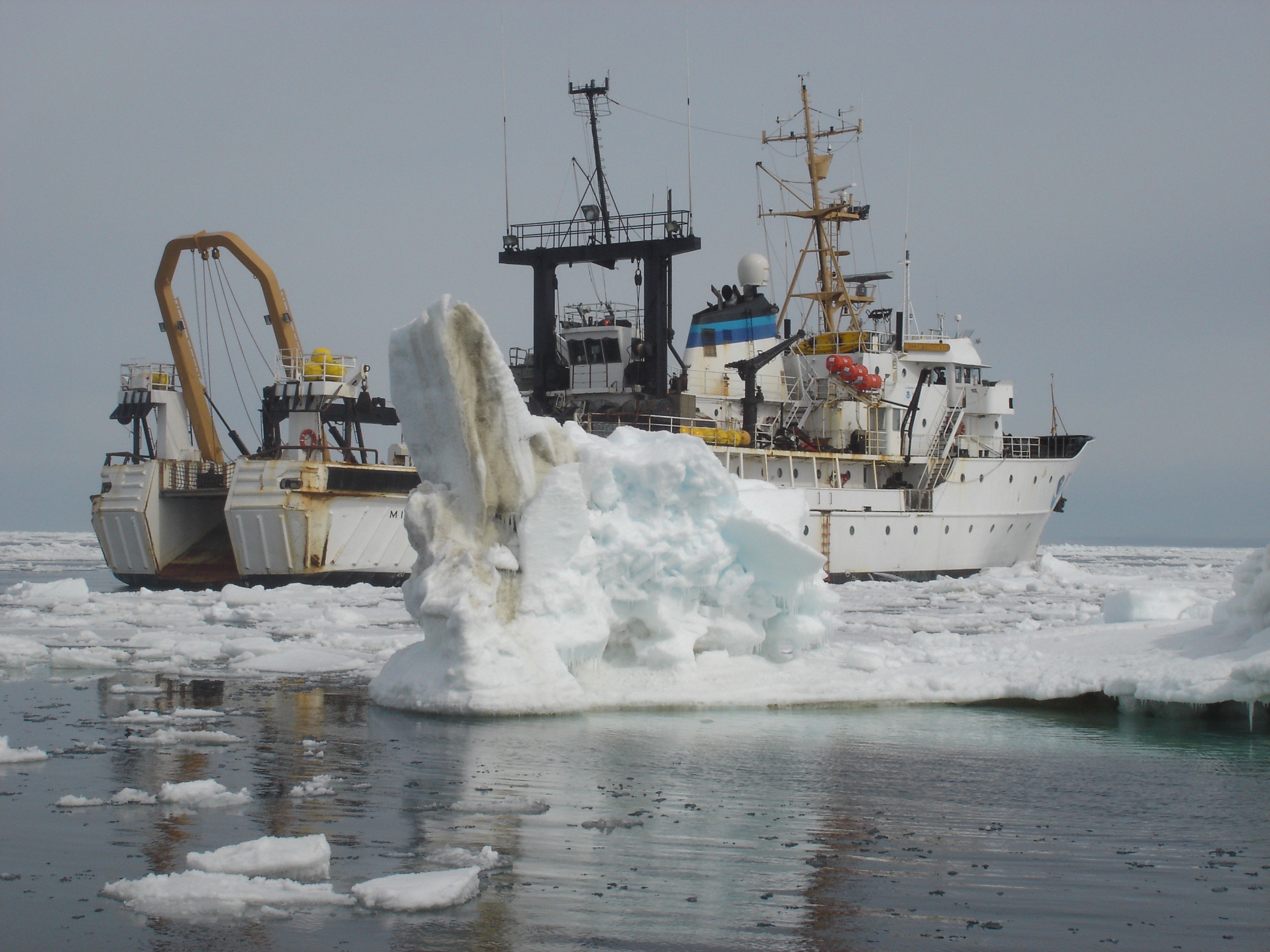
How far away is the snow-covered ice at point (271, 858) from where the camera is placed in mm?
6469

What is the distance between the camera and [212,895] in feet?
19.9

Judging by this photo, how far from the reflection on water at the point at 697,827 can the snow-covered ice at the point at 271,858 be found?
0.12 m

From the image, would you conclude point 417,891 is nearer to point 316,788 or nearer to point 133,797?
point 316,788

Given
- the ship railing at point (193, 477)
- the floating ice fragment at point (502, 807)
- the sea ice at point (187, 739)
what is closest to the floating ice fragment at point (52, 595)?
the ship railing at point (193, 477)

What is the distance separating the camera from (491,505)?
12.0 metres

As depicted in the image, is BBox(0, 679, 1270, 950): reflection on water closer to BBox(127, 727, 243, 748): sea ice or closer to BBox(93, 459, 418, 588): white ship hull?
BBox(127, 727, 243, 748): sea ice

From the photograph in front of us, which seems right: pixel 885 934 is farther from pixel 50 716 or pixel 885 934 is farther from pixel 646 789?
pixel 50 716

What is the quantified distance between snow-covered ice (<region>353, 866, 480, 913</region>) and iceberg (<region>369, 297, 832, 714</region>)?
185 inches

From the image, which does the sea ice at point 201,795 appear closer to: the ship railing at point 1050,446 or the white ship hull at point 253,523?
A: the white ship hull at point 253,523

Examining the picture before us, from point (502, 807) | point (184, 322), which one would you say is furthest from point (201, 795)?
point (184, 322)

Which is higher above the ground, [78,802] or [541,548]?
[541,548]

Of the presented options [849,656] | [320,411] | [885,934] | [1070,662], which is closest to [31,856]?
[885,934]

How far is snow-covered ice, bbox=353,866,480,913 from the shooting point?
6039mm

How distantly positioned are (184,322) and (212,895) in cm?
2993
